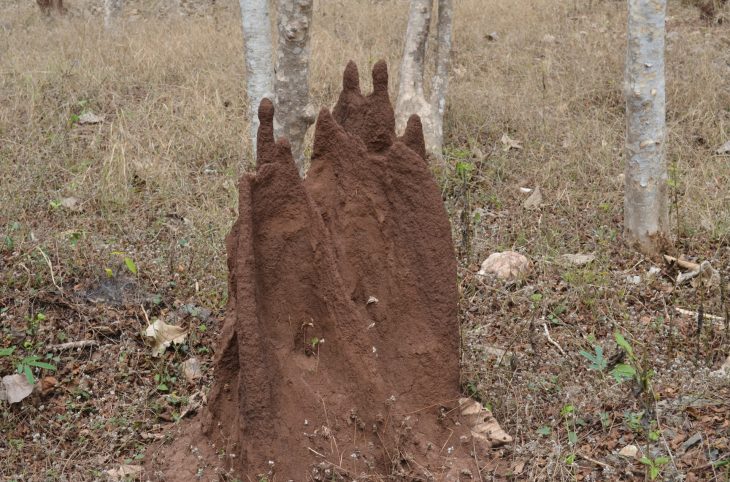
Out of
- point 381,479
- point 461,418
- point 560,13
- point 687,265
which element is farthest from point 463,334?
point 560,13

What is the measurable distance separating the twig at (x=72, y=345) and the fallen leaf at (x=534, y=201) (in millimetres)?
3313

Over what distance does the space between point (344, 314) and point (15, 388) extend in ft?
6.12

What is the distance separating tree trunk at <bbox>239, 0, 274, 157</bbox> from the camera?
610cm

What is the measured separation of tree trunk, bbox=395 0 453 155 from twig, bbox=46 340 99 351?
3685mm

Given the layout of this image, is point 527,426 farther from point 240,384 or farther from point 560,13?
point 560,13

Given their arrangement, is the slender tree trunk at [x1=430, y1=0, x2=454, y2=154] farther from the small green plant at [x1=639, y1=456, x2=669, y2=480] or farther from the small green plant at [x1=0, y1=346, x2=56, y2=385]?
the small green plant at [x1=639, y1=456, x2=669, y2=480]

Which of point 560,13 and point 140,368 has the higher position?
point 560,13

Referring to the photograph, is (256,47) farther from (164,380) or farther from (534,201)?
(164,380)

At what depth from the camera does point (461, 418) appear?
3.66 m

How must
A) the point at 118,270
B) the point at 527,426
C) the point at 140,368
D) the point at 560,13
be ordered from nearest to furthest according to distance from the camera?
the point at 527,426
the point at 140,368
the point at 118,270
the point at 560,13

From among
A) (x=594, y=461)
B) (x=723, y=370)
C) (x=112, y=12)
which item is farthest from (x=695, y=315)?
(x=112, y=12)

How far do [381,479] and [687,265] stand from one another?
9.38 ft

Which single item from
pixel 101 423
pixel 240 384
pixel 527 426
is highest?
pixel 240 384

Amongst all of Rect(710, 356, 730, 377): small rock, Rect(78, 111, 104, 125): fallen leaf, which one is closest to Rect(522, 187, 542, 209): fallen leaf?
Rect(710, 356, 730, 377): small rock
